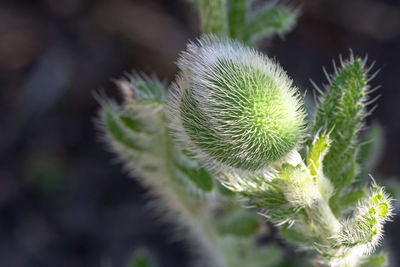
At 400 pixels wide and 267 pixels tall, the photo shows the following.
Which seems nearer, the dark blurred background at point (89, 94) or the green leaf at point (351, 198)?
the green leaf at point (351, 198)

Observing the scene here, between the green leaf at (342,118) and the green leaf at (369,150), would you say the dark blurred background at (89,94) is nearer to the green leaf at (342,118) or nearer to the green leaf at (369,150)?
the green leaf at (369,150)


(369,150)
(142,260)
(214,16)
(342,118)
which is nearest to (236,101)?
(342,118)

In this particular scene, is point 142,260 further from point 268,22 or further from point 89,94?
point 89,94

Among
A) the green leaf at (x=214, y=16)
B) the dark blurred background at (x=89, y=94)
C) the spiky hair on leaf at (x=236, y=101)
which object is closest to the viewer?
the spiky hair on leaf at (x=236, y=101)

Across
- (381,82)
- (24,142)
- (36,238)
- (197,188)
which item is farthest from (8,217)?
(381,82)

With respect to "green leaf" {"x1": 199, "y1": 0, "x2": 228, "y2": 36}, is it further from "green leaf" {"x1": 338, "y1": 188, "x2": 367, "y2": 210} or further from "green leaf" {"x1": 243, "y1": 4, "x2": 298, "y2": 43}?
"green leaf" {"x1": 338, "y1": 188, "x2": 367, "y2": 210}

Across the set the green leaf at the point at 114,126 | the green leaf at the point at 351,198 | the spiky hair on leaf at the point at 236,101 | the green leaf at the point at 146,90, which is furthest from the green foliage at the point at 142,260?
the spiky hair on leaf at the point at 236,101

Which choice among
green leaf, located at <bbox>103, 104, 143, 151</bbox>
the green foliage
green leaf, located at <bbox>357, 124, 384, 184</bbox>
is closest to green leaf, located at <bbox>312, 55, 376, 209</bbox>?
green leaf, located at <bbox>357, 124, 384, 184</bbox>
